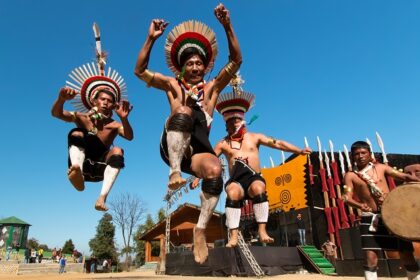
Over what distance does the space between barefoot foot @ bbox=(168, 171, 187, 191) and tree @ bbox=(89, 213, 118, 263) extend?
47.2 meters

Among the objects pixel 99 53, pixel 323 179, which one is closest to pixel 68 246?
pixel 323 179

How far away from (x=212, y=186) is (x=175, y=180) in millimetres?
350

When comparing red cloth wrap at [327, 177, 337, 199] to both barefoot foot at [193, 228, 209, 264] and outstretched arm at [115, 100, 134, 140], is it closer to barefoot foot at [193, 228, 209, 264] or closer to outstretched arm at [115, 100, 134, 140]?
outstretched arm at [115, 100, 134, 140]

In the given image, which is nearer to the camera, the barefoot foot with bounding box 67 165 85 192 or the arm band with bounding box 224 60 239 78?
the arm band with bounding box 224 60 239 78

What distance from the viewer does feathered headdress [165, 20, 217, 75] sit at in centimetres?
365

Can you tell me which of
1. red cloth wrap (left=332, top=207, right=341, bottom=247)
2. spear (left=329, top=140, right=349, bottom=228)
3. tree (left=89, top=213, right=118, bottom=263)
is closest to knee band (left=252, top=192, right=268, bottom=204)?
spear (left=329, top=140, right=349, bottom=228)

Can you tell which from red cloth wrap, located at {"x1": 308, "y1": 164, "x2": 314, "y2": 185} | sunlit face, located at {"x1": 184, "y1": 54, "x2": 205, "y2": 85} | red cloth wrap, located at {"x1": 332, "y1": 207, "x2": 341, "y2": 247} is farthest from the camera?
red cloth wrap, located at {"x1": 308, "y1": 164, "x2": 314, "y2": 185}

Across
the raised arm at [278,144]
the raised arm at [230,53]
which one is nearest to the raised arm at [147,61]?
the raised arm at [230,53]

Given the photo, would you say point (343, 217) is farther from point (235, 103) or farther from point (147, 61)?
point (147, 61)

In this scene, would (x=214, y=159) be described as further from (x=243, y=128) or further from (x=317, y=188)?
(x=317, y=188)

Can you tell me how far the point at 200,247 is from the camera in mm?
2988

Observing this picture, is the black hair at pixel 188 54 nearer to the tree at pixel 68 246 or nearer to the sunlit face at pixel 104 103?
the sunlit face at pixel 104 103

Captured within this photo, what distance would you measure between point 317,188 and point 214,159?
14.6 meters

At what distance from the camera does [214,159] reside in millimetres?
3172
